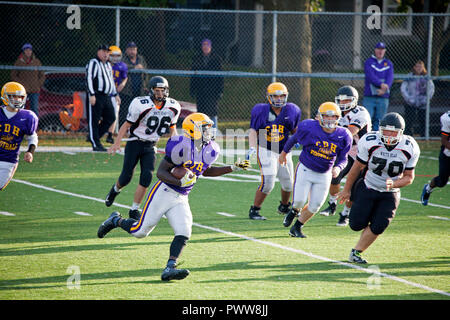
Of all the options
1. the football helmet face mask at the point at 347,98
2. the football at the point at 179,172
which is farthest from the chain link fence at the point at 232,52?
the football at the point at 179,172

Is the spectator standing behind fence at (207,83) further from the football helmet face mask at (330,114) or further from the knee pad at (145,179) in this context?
the football helmet face mask at (330,114)

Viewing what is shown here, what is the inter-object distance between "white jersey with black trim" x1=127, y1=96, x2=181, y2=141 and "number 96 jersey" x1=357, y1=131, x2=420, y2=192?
2837mm

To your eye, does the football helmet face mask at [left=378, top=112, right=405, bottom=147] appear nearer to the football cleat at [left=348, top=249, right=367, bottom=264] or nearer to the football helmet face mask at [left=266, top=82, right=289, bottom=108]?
the football cleat at [left=348, top=249, right=367, bottom=264]

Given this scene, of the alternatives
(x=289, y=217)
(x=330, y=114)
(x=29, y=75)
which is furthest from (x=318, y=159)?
(x=29, y=75)

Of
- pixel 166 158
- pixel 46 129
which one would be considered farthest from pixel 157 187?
pixel 46 129

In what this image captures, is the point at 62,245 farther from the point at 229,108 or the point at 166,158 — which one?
the point at 229,108

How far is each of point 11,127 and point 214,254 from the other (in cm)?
311

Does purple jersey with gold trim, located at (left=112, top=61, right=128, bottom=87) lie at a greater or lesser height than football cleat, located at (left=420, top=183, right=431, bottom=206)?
greater

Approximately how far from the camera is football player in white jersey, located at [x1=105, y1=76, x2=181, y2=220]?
880 cm

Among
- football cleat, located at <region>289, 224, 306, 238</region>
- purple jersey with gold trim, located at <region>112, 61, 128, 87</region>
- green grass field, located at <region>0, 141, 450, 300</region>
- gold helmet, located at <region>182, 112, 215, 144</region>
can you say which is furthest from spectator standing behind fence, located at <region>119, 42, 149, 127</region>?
gold helmet, located at <region>182, 112, 215, 144</region>

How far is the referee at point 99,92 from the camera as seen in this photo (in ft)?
44.4

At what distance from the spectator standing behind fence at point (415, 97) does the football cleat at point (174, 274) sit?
11.0m

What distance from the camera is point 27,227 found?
8539 mm

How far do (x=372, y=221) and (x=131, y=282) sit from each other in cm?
263
